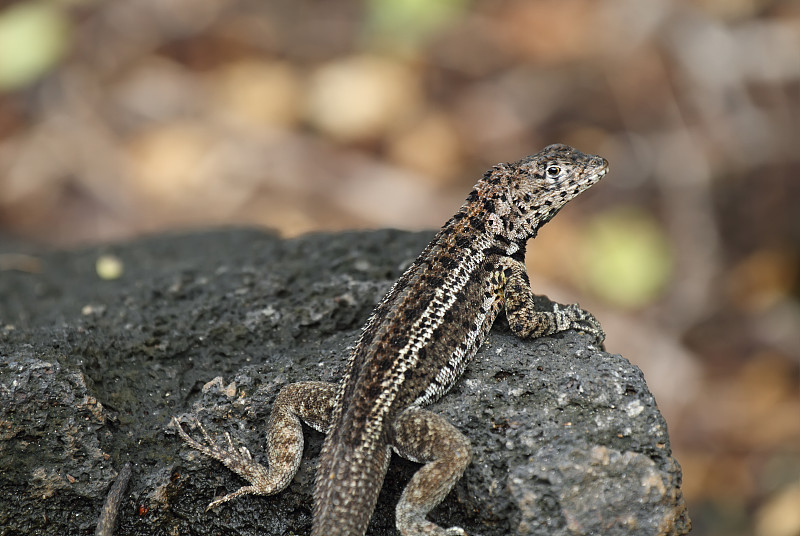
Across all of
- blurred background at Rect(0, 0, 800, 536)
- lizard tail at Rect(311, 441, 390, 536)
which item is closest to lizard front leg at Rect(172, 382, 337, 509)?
lizard tail at Rect(311, 441, 390, 536)

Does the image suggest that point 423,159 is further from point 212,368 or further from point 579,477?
point 579,477

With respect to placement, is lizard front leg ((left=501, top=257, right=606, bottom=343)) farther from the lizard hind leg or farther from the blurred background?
the blurred background

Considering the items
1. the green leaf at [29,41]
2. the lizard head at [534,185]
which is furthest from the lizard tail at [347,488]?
the green leaf at [29,41]

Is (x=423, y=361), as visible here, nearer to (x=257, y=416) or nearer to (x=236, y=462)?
(x=257, y=416)

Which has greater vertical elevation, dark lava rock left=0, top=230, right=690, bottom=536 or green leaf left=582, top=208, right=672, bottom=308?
green leaf left=582, top=208, right=672, bottom=308

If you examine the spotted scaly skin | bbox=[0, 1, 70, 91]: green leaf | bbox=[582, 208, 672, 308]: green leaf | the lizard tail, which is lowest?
the lizard tail

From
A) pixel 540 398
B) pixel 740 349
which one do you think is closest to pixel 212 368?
pixel 540 398

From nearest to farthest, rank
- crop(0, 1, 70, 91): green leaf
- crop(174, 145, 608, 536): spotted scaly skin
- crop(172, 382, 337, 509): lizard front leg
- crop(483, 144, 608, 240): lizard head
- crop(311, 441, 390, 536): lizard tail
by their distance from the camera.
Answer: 1. crop(311, 441, 390, 536): lizard tail
2. crop(174, 145, 608, 536): spotted scaly skin
3. crop(172, 382, 337, 509): lizard front leg
4. crop(483, 144, 608, 240): lizard head
5. crop(0, 1, 70, 91): green leaf
